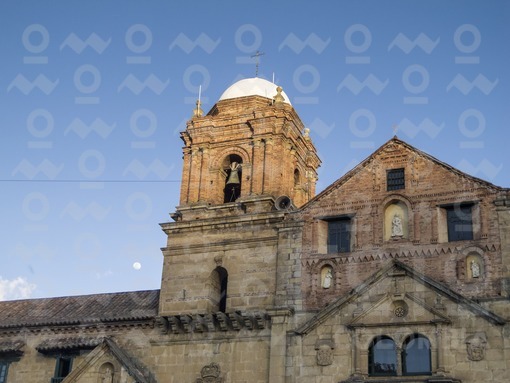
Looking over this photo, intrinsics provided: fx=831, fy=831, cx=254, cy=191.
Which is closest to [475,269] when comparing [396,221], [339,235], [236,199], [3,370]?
[396,221]

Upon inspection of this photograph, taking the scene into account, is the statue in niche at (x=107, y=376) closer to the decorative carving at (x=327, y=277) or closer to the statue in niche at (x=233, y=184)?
the statue in niche at (x=233, y=184)

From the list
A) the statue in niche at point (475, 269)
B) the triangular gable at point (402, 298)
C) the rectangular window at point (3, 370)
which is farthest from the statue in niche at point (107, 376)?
the statue in niche at point (475, 269)

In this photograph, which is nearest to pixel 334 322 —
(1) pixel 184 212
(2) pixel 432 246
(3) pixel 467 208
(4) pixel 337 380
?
(4) pixel 337 380

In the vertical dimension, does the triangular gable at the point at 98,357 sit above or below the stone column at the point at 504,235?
below

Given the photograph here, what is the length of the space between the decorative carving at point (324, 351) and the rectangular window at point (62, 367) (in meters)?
12.2

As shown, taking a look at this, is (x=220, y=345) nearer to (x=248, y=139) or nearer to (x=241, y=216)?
(x=241, y=216)

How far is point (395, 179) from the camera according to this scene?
110ft

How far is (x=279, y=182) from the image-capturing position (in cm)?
3741

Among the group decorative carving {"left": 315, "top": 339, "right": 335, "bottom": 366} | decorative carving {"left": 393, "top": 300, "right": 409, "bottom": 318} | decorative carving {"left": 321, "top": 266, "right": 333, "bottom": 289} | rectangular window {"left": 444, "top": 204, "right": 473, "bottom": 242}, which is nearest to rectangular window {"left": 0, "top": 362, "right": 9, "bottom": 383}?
decorative carving {"left": 315, "top": 339, "right": 335, "bottom": 366}

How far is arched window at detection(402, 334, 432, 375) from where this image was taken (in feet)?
98.7

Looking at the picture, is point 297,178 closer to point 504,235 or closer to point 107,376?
point 504,235

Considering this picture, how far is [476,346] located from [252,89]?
17.6 m

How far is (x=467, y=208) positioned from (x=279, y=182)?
29.4 feet

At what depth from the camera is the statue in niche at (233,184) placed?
38.8m
